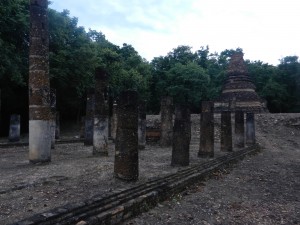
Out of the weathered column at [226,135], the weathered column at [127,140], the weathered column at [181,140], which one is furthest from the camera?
the weathered column at [226,135]

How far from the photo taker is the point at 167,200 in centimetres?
756

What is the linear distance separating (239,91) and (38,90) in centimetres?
2433

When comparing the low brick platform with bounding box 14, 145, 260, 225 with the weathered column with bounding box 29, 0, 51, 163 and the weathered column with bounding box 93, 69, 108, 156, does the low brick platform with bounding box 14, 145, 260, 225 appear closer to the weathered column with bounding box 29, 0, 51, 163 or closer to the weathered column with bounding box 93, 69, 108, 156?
the weathered column with bounding box 93, 69, 108, 156

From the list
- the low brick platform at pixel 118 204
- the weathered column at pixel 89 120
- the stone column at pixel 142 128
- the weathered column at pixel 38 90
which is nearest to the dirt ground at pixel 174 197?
the low brick platform at pixel 118 204

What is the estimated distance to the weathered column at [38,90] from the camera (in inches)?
425

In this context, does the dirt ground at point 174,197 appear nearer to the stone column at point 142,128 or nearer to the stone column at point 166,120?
the stone column at point 142,128

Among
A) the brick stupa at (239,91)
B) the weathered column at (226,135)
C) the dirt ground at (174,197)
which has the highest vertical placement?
the brick stupa at (239,91)

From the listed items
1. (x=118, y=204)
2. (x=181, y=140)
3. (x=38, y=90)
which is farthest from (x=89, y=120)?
(x=118, y=204)

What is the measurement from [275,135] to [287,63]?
25543 millimetres

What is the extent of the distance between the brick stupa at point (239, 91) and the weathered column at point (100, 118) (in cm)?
1926

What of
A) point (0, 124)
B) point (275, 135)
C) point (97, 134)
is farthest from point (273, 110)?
point (97, 134)

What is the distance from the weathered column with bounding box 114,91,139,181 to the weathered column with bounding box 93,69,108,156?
14.7 feet

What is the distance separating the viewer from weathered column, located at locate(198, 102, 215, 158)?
12.9 m

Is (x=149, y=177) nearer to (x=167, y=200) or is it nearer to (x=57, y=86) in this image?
(x=167, y=200)
